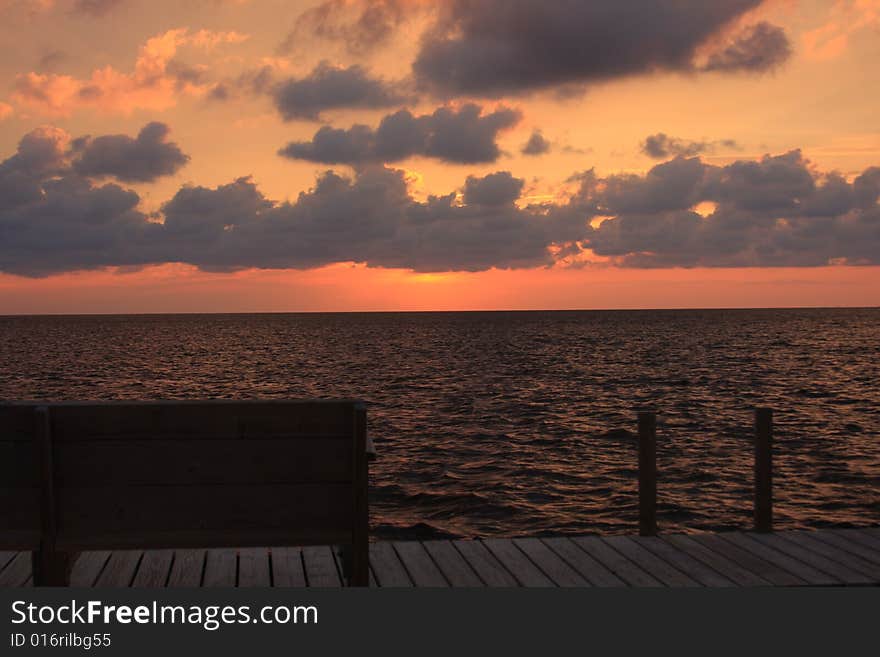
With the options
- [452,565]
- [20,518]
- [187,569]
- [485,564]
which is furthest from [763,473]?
[20,518]

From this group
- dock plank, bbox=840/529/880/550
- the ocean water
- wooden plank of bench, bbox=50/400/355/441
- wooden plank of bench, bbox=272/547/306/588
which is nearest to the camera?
wooden plank of bench, bbox=50/400/355/441

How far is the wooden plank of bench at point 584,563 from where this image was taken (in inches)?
248

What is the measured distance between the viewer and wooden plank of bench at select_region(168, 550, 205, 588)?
20.5ft

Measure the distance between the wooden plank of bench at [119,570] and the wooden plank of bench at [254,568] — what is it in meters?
0.83

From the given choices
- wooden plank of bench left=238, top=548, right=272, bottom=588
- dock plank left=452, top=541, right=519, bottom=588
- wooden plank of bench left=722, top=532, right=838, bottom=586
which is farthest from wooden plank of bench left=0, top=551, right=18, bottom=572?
wooden plank of bench left=722, top=532, right=838, bottom=586

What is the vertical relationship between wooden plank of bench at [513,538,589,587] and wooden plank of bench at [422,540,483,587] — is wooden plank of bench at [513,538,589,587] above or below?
below

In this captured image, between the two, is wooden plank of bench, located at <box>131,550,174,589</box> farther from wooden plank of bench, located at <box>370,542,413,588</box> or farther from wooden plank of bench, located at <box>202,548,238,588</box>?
wooden plank of bench, located at <box>370,542,413,588</box>

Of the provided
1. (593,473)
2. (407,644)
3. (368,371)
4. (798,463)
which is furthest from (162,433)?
(368,371)

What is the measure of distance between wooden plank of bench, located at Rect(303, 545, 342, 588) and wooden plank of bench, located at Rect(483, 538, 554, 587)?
54.0 inches

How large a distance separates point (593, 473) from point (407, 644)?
14.5 m

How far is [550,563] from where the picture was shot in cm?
670

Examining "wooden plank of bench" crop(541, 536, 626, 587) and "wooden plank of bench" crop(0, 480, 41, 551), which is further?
"wooden plank of bench" crop(541, 536, 626, 587)

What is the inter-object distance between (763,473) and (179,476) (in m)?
5.59

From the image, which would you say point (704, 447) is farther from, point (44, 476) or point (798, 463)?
point (44, 476)
